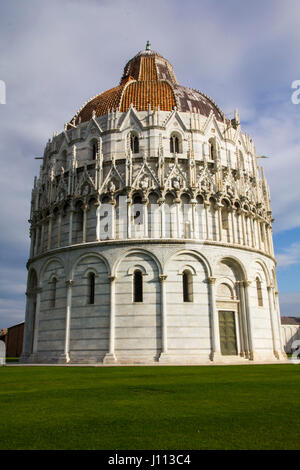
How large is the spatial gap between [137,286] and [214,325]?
19.9 ft

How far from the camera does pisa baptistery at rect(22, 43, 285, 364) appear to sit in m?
27.6

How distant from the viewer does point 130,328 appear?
27.2 m

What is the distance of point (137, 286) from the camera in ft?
93.1

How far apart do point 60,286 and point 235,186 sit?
53.3ft

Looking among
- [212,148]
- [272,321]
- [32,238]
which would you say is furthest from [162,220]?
[32,238]

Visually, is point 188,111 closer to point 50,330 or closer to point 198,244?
point 198,244

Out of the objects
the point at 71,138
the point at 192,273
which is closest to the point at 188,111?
the point at 71,138

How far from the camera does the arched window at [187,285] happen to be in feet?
92.9

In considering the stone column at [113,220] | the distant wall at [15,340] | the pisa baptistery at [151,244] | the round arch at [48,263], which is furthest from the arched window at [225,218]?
the distant wall at [15,340]

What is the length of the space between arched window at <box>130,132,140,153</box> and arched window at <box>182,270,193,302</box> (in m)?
11.0

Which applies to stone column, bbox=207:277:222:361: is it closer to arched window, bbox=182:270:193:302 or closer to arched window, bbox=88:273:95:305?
arched window, bbox=182:270:193:302

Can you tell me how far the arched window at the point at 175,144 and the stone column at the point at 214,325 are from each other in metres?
11.1

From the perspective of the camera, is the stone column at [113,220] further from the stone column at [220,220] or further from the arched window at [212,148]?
the arched window at [212,148]

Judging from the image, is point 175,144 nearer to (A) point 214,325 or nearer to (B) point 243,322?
(A) point 214,325
